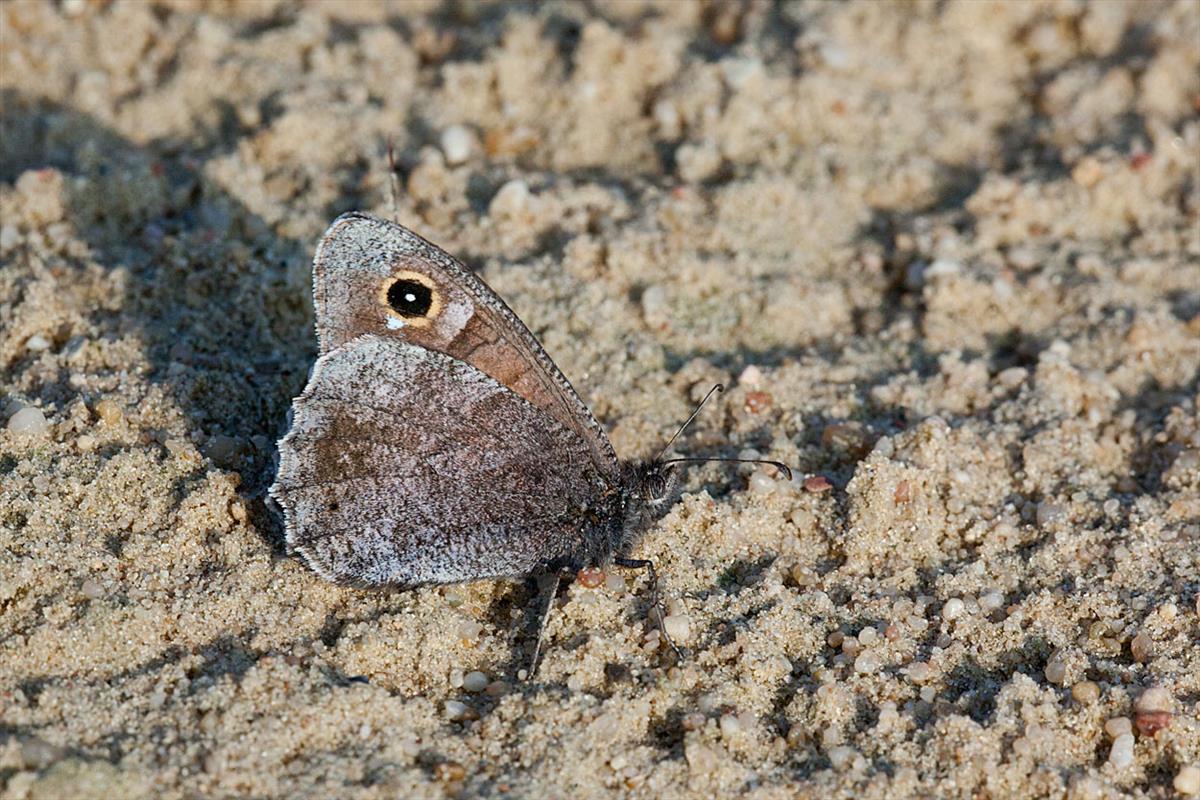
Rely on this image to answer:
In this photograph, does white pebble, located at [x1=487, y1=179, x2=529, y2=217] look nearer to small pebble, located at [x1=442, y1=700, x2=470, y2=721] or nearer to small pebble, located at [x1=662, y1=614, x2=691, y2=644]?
small pebble, located at [x1=662, y1=614, x2=691, y2=644]

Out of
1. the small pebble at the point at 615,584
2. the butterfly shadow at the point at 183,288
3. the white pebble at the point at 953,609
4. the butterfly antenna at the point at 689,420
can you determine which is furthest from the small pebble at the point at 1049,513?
the butterfly shadow at the point at 183,288

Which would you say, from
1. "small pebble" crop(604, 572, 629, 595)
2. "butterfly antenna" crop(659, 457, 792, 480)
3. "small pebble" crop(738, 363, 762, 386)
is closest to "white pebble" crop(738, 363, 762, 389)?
"small pebble" crop(738, 363, 762, 386)

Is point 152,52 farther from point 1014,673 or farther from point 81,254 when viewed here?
point 1014,673

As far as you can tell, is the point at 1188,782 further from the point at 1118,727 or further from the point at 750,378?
the point at 750,378

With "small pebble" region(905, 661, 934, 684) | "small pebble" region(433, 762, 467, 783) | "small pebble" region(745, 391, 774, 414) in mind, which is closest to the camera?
"small pebble" region(433, 762, 467, 783)

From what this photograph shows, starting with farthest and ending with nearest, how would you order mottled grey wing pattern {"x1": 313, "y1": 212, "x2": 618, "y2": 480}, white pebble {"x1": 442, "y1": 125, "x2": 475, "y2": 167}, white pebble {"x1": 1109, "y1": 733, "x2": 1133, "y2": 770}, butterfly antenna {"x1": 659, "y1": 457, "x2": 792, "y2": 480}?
white pebble {"x1": 442, "y1": 125, "x2": 475, "y2": 167}
butterfly antenna {"x1": 659, "y1": 457, "x2": 792, "y2": 480}
mottled grey wing pattern {"x1": 313, "y1": 212, "x2": 618, "y2": 480}
white pebble {"x1": 1109, "y1": 733, "x2": 1133, "y2": 770}

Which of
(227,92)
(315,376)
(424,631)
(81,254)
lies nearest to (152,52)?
(227,92)
